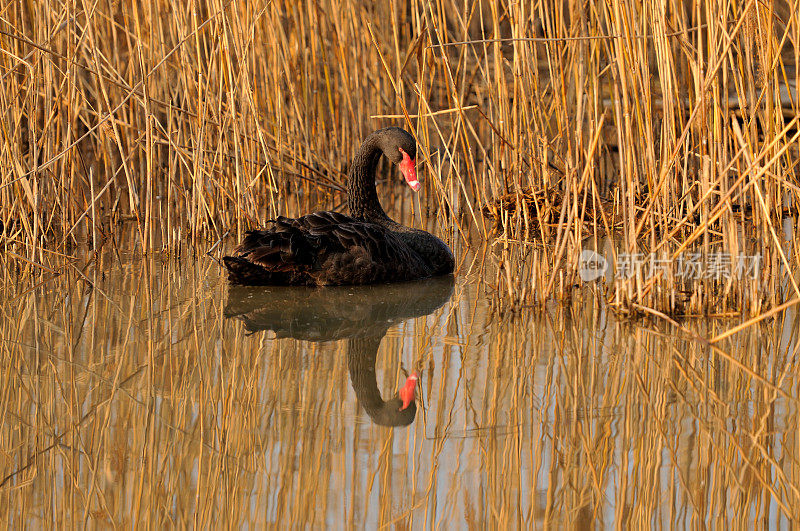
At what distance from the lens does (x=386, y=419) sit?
2689 millimetres

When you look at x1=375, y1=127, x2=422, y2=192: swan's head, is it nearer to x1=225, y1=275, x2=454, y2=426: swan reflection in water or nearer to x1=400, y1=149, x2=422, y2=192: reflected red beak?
x1=400, y1=149, x2=422, y2=192: reflected red beak

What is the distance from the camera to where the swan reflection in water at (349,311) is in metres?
3.44

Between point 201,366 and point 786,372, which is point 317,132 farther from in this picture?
point 786,372

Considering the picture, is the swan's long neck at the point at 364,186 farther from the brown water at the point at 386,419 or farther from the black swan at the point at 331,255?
the brown water at the point at 386,419

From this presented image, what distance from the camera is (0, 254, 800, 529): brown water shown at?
88.7 inches

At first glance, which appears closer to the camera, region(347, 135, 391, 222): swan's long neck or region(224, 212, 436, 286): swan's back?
region(224, 212, 436, 286): swan's back

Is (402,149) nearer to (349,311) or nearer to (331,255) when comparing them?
(331,255)

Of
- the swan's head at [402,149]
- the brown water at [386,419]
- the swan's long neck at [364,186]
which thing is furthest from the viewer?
the swan's long neck at [364,186]

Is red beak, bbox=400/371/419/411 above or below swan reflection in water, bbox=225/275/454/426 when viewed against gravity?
below

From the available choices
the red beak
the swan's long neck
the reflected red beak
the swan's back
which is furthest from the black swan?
the red beak

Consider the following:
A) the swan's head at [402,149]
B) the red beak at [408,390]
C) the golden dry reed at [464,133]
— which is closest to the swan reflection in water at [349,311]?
the red beak at [408,390]

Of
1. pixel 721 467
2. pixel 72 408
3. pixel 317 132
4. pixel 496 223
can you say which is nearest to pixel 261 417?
pixel 72 408

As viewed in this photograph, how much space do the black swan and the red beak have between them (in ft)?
4.19

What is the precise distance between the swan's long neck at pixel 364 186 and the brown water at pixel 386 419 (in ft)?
3.78
